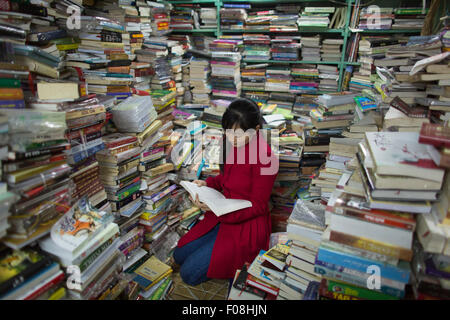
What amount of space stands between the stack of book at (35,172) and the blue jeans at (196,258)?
3.13 ft

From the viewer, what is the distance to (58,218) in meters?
1.23

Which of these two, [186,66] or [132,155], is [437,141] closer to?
[132,155]

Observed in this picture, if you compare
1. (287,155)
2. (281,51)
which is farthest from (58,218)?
(281,51)

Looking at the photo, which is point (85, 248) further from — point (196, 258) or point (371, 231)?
point (371, 231)

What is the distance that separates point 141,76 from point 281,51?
1.49m

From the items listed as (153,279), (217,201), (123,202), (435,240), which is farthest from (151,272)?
(435,240)

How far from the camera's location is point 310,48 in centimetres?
303

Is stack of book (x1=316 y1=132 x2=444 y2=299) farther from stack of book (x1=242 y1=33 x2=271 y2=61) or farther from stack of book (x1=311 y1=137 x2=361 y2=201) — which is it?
stack of book (x1=242 y1=33 x2=271 y2=61)

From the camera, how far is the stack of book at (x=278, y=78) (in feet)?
10.4

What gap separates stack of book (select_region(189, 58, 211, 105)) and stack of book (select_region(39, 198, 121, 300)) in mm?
2096

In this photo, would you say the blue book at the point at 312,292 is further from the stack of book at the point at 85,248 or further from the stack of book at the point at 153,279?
the stack of book at the point at 153,279

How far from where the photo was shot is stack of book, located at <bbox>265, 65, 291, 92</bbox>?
10.4ft

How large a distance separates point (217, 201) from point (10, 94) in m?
1.20

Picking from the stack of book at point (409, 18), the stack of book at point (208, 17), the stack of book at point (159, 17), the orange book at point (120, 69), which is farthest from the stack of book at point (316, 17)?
the orange book at point (120, 69)
